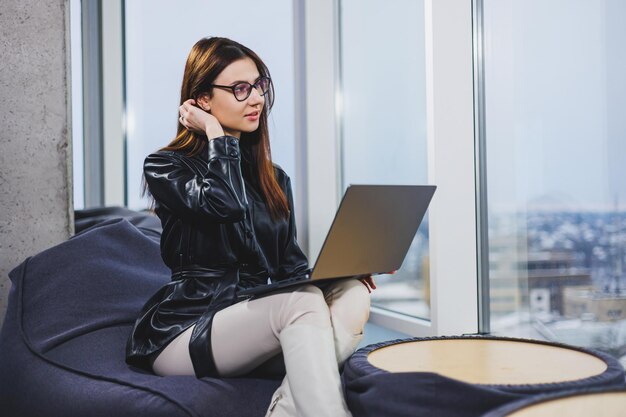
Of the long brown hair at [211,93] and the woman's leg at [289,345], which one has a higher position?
the long brown hair at [211,93]

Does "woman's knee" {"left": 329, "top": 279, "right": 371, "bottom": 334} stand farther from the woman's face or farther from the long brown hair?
the woman's face

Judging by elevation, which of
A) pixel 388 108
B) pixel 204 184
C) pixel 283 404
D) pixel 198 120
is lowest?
pixel 283 404

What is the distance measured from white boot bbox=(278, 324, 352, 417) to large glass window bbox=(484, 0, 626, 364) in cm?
93

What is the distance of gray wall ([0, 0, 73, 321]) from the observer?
238 centimetres

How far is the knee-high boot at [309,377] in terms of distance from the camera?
4.31 ft

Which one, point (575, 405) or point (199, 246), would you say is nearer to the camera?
point (575, 405)

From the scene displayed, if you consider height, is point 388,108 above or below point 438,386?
above

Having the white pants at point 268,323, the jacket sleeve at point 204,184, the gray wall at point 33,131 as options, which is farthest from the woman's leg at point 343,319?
the gray wall at point 33,131

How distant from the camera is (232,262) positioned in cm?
177

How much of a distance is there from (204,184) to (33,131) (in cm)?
108

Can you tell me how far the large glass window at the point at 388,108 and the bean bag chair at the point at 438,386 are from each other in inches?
53.4

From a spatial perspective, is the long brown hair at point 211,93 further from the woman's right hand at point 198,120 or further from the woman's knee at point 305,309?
the woman's knee at point 305,309

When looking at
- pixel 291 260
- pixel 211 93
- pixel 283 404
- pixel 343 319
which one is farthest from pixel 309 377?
pixel 211 93

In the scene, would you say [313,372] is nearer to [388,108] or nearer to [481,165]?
[481,165]
